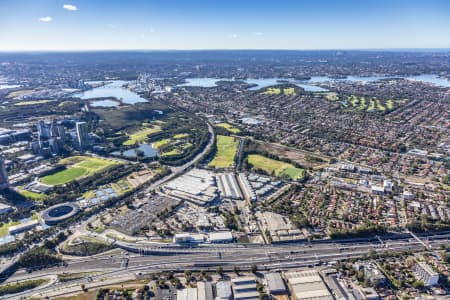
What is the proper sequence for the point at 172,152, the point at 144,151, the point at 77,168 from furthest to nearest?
the point at 144,151
the point at 172,152
the point at 77,168

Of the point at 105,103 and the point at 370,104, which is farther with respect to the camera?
the point at 105,103

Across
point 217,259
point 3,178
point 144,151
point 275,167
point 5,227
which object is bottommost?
point 217,259

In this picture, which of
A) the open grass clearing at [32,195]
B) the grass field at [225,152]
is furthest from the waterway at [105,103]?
the open grass clearing at [32,195]

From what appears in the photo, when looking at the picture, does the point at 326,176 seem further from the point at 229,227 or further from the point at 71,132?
the point at 71,132

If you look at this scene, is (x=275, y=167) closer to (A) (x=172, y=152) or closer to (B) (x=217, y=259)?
(A) (x=172, y=152)

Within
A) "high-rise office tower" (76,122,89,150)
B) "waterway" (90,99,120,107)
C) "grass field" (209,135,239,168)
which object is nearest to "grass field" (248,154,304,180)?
"grass field" (209,135,239,168)

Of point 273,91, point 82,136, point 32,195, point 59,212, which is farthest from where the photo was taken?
point 273,91

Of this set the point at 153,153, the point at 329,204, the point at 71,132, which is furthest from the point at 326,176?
the point at 71,132

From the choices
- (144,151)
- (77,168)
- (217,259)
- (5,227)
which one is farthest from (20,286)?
(144,151)
